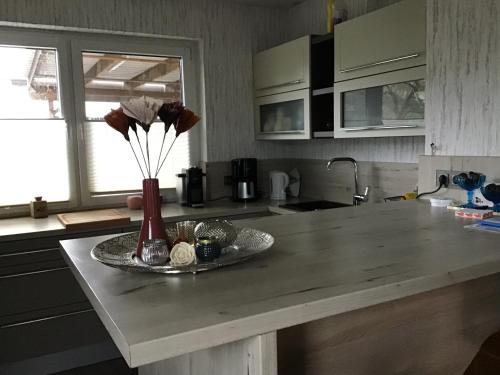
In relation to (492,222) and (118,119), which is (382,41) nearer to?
(492,222)

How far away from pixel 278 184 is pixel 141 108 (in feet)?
7.74

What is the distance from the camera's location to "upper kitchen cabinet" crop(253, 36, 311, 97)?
290 cm

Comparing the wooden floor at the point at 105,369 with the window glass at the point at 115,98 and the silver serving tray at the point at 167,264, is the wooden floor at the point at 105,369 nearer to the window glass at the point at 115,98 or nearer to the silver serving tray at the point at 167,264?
the window glass at the point at 115,98

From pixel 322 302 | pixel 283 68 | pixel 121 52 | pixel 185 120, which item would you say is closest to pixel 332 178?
pixel 283 68

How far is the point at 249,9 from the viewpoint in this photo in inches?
136

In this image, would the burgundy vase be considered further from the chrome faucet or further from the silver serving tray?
the chrome faucet

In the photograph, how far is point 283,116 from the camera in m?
3.24

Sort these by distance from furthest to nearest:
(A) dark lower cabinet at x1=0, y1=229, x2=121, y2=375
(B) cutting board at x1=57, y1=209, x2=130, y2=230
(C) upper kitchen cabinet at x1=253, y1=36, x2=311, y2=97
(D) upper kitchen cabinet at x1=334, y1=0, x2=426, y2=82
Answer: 1. (C) upper kitchen cabinet at x1=253, y1=36, x2=311, y2=97
2. (B) cutting board at x1=57, y1=209, x2=130, y2=230
3. (A) dark lower cabinet at x1=0, y1=229, x2=121, y2=375
4. (D) upper kitchen cabinet at x1=334, y1=0, x2=426, y2=82

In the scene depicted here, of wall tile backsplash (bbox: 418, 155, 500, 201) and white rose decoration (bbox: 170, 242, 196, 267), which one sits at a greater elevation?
wall tile backsplash (bbox: 418, 155, 500, 201)

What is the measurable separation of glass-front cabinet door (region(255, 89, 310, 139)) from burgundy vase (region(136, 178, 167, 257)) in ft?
6.25

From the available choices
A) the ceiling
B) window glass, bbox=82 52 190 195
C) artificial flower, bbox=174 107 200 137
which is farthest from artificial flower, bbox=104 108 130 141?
the ceiling

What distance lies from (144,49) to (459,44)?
2125mm

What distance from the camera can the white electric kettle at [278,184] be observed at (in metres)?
3.39

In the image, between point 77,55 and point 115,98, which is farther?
point 115,98
